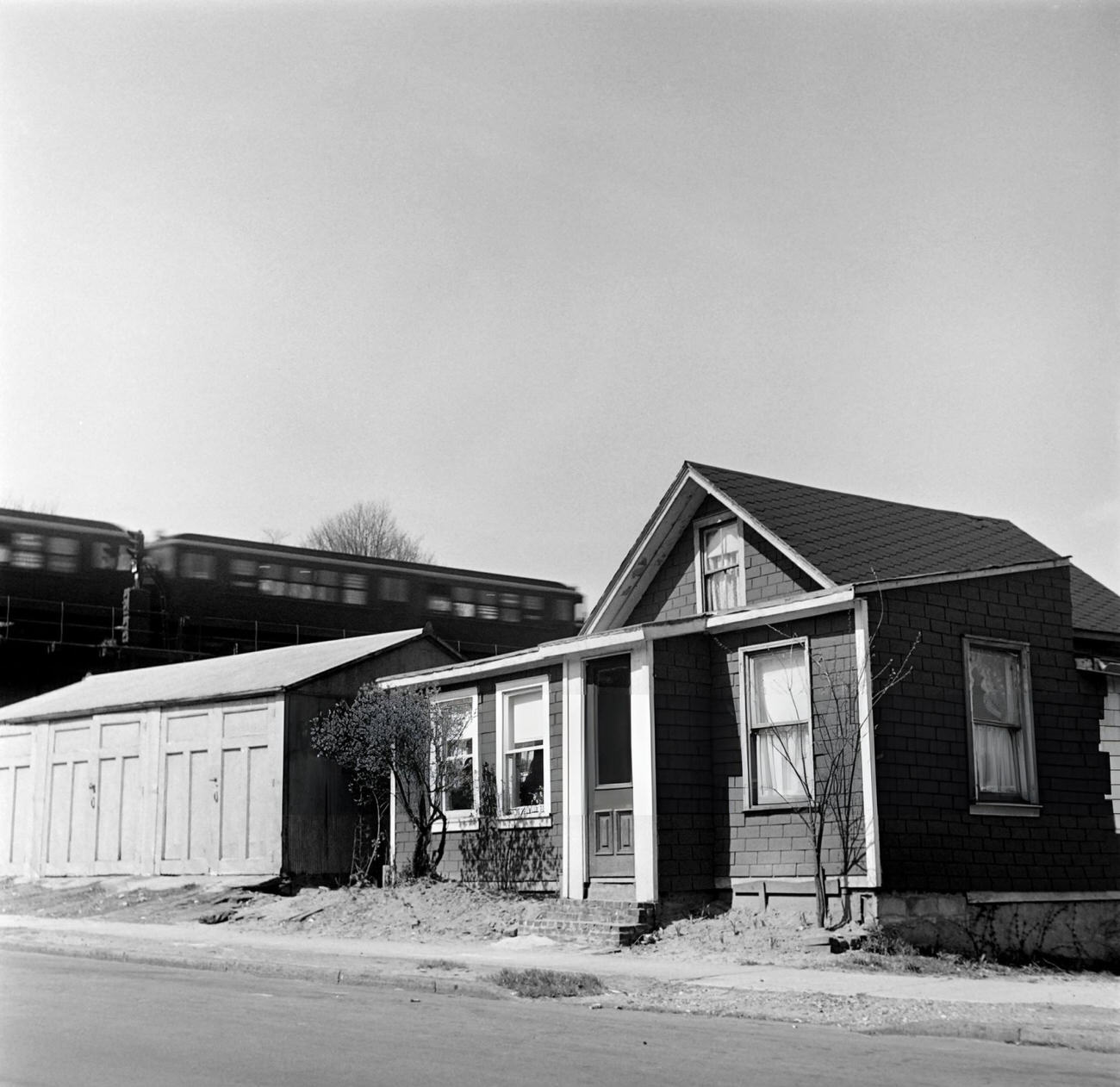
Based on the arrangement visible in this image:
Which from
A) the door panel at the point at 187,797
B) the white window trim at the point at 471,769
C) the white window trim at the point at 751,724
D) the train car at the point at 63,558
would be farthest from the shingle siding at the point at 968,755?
the train car at the point at 63,558

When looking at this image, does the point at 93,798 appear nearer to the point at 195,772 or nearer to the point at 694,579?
the point at 195,772

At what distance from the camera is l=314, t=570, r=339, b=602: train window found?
3900 centimetres

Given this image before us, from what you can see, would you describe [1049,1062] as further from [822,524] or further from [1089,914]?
[822,524]

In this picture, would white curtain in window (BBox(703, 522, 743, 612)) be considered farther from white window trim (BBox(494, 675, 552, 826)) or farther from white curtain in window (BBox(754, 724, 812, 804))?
white window trim (BBox(494, 675, 552, 826))

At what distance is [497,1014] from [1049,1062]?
156 inches

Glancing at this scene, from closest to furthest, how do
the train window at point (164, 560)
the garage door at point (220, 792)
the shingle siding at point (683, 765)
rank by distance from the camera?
the shingle siding at point (683, 765)
the garage door at point (220, 792)
the train window at point (164, 560)

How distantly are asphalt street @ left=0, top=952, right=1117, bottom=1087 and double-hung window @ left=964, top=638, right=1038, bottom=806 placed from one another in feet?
23.6

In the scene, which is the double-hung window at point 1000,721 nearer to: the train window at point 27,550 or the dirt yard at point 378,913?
the dirt yard at point 378,913

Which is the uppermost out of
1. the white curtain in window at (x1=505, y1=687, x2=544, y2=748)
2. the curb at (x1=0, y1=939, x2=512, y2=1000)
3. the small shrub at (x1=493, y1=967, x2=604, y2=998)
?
the white curtain in window at (x1=505, y1=687, x2=544, y2=748)

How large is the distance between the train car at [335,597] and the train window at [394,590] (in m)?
0.02

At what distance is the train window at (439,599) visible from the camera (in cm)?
4091

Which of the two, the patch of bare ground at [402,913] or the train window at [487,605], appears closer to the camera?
the patch of bare ground at [402,913]

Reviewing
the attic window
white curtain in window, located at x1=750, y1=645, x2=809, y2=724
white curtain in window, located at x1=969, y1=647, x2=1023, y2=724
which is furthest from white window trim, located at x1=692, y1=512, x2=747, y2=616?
white curtain in window, located at x1=969, y1=647, x2=1023, y2=724

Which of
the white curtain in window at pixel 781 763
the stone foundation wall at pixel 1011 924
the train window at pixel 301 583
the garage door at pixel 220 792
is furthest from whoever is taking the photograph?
the train window at pixel 301 583
